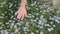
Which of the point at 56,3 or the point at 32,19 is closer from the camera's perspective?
the point at 32,19

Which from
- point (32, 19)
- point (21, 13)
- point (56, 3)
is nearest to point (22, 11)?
point (21, 13)

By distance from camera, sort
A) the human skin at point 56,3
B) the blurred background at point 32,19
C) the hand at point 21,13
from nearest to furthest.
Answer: the blurred background at point 32,19, the hand at point 21,13, the human skin at point 56,3

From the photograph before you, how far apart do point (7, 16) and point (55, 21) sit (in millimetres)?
698

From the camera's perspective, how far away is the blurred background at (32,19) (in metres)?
2.41

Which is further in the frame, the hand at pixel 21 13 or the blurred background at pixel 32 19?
the hand at pixel 21 13

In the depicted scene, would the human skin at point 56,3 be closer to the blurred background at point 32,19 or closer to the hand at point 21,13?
the blurred background at point 32,19

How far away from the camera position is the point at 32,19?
2525 millimetres

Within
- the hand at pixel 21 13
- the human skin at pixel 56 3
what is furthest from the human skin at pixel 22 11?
the human skin at pixel 56 3

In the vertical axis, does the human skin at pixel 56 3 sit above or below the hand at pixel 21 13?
above

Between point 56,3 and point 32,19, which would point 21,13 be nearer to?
point 32,19

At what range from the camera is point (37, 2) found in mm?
2963

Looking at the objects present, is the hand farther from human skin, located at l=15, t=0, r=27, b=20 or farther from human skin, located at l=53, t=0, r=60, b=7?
human skin, located at l=53, t=0, r=60, b=7

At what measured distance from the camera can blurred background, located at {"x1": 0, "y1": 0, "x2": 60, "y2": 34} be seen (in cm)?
241

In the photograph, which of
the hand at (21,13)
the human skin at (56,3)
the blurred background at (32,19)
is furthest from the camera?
the human skin at (56,3)
